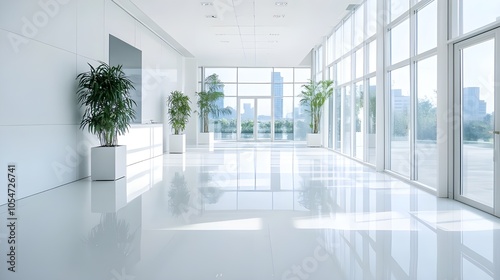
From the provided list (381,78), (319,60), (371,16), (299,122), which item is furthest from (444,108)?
(299,122)

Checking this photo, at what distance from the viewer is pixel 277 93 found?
22.9 meters

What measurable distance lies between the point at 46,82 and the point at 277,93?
16.9 meters

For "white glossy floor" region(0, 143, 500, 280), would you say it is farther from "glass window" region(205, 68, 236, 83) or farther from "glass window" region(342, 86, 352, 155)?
"glass window" region(205, 68, 236, 83)

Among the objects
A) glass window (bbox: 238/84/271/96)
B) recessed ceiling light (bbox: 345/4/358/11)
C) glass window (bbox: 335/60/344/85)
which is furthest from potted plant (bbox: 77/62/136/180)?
glass window (bbox: 238/84/271/96)

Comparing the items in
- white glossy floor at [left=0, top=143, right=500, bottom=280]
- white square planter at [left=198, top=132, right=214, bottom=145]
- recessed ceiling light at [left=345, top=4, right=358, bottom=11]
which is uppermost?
recessed ceiling light at [left=345, top=4, right=358, bottom=11]

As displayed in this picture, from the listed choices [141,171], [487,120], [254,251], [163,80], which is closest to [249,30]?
[163,80]

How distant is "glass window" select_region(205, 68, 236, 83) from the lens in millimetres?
22562

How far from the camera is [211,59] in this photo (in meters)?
19.3

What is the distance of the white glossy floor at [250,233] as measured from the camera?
313cm

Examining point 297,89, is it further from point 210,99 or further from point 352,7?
point 352,7

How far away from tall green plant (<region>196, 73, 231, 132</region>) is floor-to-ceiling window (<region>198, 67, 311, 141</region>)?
1.05ft

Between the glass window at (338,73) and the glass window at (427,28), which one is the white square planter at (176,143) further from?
the glass window at (427,28)

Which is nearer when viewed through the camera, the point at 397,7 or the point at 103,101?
the point at 103,101

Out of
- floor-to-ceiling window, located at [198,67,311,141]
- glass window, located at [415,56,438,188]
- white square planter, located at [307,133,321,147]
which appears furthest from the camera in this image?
floor-to-ceiling window, located at [198,67,311,141]
